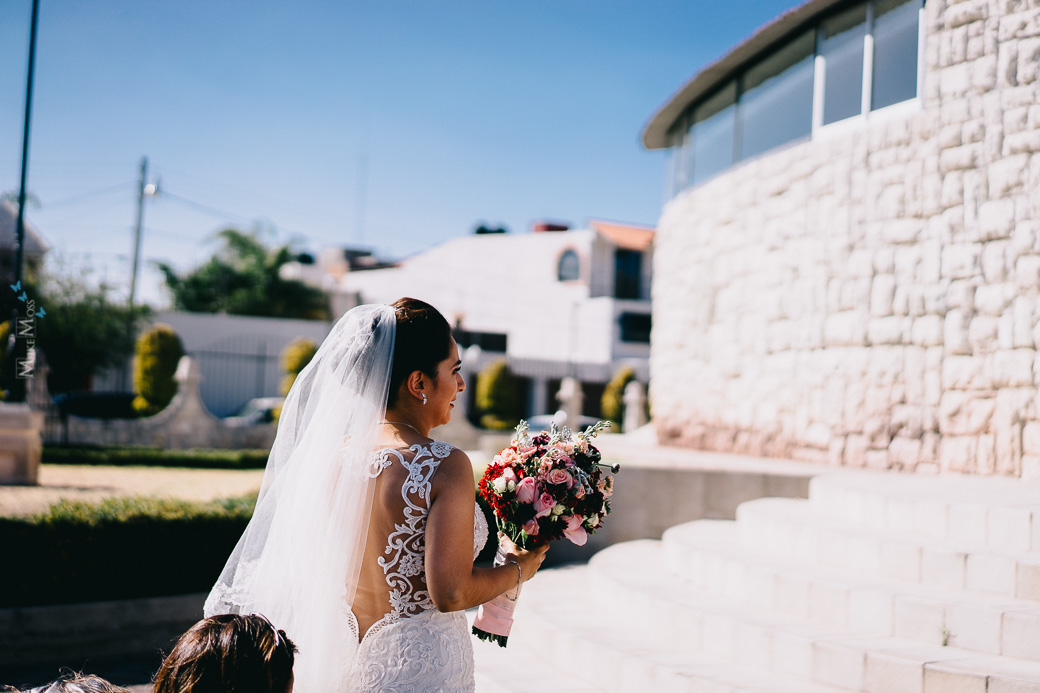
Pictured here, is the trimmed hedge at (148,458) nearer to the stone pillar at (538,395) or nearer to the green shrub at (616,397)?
the green shrub at (616,397)

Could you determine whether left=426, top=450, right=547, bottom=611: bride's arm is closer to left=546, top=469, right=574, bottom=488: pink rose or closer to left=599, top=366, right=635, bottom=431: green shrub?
left=546, top=469, right=574, bottom=488: pink rose

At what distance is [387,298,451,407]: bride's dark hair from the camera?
8.05 ft

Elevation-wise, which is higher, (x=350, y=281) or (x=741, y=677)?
(x=350, y=281)

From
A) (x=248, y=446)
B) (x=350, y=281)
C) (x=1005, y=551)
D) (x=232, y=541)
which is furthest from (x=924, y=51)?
(x=350, y=281)

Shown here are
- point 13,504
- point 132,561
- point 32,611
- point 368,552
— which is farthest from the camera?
point 13,504

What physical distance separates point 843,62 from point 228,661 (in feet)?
34.0

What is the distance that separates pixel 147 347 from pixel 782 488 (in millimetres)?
19754

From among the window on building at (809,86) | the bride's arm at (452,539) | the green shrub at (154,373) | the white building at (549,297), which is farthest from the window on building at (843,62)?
the white building at (549,297)

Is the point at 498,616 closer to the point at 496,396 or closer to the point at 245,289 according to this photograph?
the point at 496,396

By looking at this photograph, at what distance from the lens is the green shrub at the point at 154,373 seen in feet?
74.6

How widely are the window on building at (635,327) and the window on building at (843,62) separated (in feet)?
90.7

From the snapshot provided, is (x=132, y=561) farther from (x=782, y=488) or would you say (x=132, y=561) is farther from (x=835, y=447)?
(x=835, y=447)

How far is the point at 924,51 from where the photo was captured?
8.92 m

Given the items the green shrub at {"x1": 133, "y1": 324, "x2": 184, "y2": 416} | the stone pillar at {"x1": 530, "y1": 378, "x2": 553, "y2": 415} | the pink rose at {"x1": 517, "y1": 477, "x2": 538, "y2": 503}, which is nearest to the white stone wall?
the pink rose at {"x1": 517, "y1": 477, "x2": 538, "y2": 503}
